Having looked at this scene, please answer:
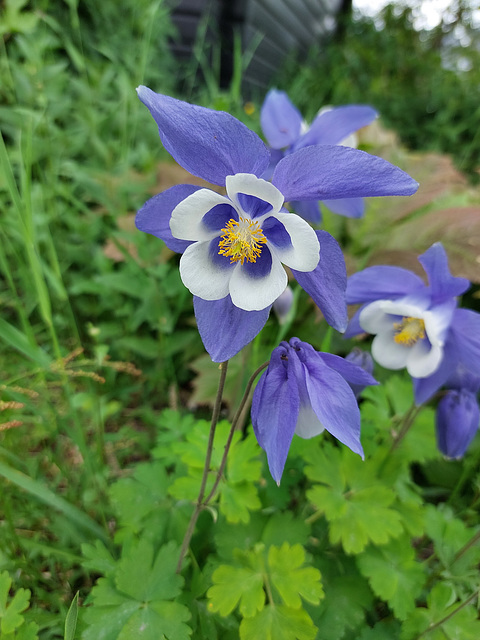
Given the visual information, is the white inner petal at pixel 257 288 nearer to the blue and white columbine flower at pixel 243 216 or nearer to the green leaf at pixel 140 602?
the blue and white columbine flower at pixel 243 216

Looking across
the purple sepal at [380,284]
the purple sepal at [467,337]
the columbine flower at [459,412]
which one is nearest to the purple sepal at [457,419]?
the columbine flower at [459,412]

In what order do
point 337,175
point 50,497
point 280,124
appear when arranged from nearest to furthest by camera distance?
point 337,175 → point 50,497 → point 280,124

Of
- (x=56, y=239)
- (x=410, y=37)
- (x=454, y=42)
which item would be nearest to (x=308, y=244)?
(x=56, y=239)

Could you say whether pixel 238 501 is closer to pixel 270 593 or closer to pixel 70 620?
pixel 270 593

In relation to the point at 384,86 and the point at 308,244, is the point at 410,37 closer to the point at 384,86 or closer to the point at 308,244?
the point at 384,86

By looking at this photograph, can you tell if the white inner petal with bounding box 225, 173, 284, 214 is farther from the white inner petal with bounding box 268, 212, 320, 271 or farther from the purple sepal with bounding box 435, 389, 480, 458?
the purple sepal with bounding box 435, 389, 480, 458

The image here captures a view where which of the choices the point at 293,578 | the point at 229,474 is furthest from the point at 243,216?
the point at 293,578

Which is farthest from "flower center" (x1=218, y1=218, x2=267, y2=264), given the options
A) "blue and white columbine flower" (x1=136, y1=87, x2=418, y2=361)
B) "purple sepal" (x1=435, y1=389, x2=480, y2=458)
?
"purple sepal" (x1=435, y1=389, x2=480, y2=458)
